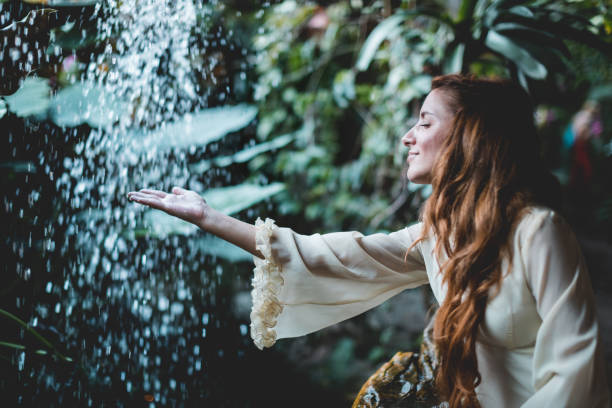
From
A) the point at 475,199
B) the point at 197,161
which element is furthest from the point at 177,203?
the point at 197,161

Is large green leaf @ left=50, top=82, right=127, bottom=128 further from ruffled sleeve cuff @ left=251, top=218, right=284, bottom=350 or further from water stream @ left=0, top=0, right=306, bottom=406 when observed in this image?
ruffled sleeve cuff @ left=251, top=218, right=284, bottom=350

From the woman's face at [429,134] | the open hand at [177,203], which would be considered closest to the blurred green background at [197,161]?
the open hand at [177,203]

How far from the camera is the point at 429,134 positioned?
132 cm

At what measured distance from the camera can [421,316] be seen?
4.17m

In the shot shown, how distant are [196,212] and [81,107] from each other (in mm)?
1178

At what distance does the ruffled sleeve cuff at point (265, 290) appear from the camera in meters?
1.36

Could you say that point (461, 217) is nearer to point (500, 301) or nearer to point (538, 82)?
point (500, 301)

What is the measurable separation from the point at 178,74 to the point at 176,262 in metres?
1.20

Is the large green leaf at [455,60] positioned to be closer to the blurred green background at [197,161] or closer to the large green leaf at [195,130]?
the blurred green background at [197,161]

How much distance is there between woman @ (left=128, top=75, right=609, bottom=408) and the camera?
3.56 ft

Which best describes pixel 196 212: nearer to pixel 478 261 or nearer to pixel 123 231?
pixel 478 261

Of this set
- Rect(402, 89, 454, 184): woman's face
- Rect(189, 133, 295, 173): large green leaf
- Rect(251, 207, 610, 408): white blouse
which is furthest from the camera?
Rect(189, 133, 295, 173): large green leaf

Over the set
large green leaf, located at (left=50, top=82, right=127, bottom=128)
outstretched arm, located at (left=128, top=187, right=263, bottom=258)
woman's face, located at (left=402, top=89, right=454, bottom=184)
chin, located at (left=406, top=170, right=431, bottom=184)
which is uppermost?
large green leaf, located at (left=50, top=82, right=127, bottom=128)

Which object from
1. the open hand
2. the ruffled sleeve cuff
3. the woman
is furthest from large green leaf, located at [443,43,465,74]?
the open hand
